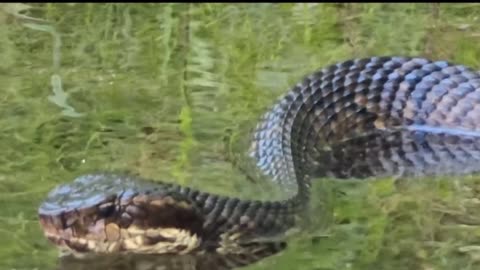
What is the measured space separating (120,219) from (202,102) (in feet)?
2.33

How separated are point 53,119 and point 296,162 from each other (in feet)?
1.64

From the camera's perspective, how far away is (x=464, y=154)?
2619mm

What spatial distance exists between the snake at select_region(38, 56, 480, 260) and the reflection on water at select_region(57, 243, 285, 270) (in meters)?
0.01

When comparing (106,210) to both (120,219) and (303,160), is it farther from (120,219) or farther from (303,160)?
(303,160)

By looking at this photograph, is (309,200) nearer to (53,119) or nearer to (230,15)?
(53,119)

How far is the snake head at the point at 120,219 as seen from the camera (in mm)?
2061

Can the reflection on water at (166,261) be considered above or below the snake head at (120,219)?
below

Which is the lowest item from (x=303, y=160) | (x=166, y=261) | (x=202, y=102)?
(x=166, y=261)

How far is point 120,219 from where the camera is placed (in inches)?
82.5

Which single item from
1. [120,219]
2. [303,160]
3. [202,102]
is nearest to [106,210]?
[120,219]

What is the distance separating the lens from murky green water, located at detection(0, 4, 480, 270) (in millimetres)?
2150

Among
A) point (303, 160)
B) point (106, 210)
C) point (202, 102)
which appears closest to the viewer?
point (106, 210)

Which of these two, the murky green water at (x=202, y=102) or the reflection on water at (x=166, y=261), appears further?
the murky green water at (x=202, y=102)

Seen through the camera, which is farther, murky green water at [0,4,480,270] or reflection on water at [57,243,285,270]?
murky green water at [0,4,480,270]
